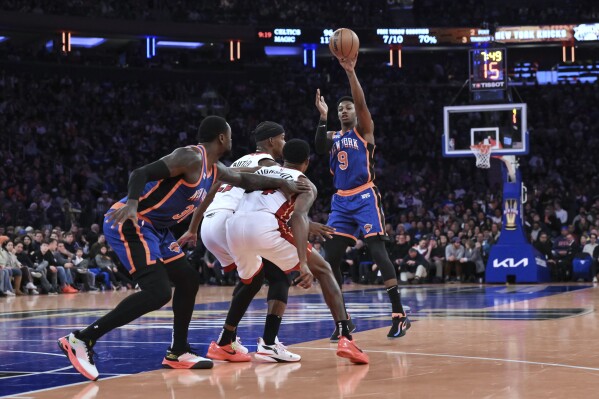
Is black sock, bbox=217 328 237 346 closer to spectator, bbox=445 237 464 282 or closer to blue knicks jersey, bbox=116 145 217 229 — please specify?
blue knicks jersey, bbox=116 145 217 229

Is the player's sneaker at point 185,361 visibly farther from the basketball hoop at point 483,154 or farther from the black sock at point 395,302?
the basketball hoop at point 483,154

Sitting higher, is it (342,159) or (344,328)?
(342,159)

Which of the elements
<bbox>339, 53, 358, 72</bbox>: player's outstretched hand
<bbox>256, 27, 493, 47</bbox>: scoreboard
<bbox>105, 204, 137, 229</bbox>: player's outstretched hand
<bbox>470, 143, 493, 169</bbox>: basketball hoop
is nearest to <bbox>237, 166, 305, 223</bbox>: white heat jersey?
<bbox>105, 204, 137, 229</bbox>: player's outstretched hand

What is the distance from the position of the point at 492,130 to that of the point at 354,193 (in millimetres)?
13121

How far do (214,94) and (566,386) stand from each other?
30650 mm

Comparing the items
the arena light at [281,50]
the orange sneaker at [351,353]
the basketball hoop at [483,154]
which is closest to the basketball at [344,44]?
the orange sneaker at [351,353]

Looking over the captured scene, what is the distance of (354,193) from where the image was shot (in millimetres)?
9234

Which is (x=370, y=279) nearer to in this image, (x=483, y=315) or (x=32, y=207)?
(x=32, y=207)

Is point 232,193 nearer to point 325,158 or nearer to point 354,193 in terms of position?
point 354,193

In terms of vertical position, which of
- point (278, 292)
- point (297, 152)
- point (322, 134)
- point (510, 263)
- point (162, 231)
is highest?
point (322, 134)

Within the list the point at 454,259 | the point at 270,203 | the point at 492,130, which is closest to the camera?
the point at 270,203

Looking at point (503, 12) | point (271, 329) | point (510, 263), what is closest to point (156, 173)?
point (271, 329)

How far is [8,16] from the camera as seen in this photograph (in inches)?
1220

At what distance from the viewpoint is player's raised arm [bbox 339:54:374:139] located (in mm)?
8531
